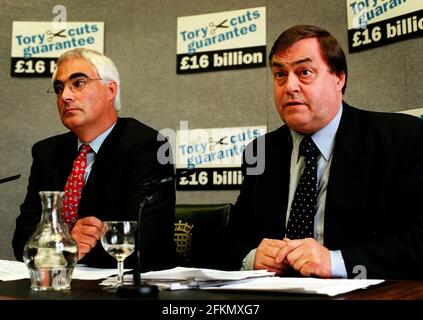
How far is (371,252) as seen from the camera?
147cm

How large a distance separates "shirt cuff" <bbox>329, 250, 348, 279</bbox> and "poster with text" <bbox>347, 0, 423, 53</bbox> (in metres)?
1.61

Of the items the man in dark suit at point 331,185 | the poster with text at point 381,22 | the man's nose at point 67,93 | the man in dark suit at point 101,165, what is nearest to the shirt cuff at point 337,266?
the man in dark suit at point 331,185

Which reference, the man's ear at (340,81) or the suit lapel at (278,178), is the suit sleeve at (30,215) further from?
the man's ear at (340,81)

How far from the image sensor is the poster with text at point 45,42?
3508mm

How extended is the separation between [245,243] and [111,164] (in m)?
0.68

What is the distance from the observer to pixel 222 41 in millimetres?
3316

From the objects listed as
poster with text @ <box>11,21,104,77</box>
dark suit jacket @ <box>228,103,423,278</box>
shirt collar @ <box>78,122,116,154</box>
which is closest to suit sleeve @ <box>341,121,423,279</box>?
A: dark suit jacket @ <box>228,103,423,278</box>

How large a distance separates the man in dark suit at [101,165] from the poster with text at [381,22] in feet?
4.18

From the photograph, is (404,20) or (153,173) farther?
(404,20)

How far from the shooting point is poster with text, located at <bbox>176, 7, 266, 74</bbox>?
324cm

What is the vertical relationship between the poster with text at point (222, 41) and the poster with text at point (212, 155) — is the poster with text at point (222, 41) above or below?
above

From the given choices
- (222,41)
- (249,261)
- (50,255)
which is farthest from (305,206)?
(222,41)
